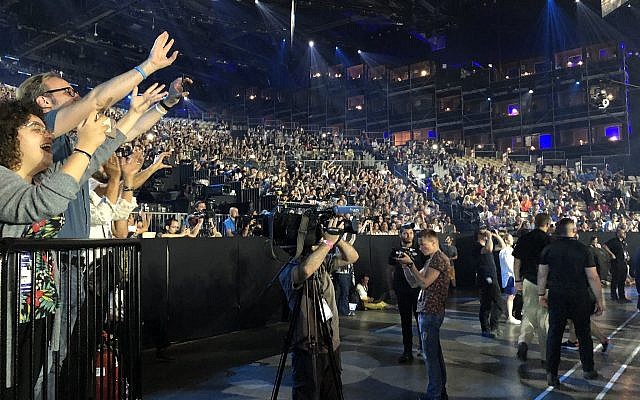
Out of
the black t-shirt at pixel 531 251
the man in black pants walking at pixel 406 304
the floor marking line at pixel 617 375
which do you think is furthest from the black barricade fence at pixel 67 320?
the black t-shirt at pixel 531 251

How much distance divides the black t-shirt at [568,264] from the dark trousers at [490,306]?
271 cm

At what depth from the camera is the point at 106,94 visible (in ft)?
8.63

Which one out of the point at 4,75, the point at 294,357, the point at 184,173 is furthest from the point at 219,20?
the point at 294,357

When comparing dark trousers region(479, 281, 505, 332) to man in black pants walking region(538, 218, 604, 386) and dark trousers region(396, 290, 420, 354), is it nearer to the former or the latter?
dark trousers region(396, 290, 420, 354)

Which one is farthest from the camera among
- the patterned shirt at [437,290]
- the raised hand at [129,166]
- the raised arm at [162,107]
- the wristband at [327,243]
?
the patterned shirt at [437,290]

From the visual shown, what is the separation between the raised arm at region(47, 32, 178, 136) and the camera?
2494 mm

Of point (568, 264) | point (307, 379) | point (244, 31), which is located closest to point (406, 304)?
point (568, 264)

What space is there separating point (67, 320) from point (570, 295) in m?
5.14

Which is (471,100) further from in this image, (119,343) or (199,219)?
(119,343)

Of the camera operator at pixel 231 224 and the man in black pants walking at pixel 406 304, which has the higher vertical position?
the camera operator at pixel 231 224

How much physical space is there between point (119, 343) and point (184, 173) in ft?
46.2

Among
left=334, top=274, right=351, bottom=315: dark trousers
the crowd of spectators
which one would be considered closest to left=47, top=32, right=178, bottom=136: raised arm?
left=334, top=274, right=351, bottom=315: dark trousers

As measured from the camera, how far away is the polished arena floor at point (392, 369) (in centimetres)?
523

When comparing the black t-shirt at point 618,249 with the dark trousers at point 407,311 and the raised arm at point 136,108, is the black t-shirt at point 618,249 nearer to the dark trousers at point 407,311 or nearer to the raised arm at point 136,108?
the dark trousers at point 407,311
